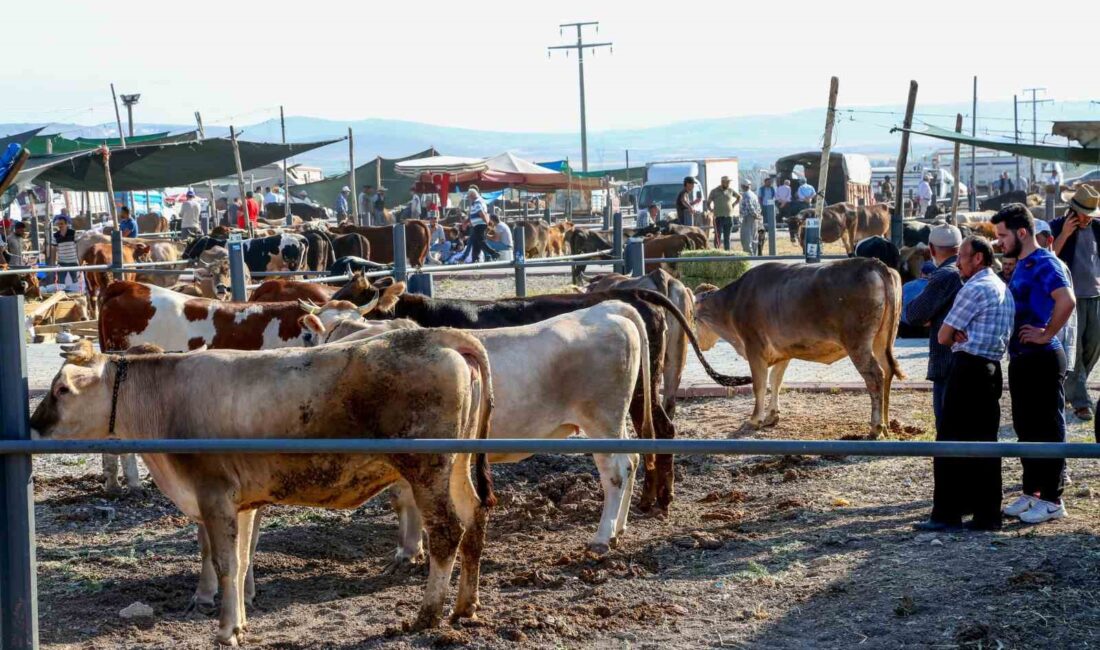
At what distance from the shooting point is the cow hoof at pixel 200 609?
250 inches

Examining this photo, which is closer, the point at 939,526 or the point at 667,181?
the point at 939,526

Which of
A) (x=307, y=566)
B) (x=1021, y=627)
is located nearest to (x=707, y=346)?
(x=307, y=566)

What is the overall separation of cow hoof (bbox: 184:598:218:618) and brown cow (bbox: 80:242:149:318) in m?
10.8

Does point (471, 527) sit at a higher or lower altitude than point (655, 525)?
higher

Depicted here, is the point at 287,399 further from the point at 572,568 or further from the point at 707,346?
the point at 707,346

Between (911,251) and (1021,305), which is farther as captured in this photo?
(911,251)

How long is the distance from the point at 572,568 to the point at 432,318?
2429mm

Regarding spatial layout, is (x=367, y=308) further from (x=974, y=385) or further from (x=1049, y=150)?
(x=1049, y=150)

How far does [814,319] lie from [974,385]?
378cm

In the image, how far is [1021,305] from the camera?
23.9ft

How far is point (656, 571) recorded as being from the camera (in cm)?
680

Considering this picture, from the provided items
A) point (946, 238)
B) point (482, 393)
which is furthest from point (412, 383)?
point (946, 238)

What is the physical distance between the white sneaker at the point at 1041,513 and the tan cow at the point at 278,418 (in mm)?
3285

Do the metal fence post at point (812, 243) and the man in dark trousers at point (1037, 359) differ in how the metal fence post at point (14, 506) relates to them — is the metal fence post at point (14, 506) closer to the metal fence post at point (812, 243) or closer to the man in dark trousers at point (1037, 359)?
the man in dark trousers at point (1037, 359)
